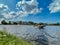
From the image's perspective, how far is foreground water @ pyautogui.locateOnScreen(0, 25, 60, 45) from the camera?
2.51m

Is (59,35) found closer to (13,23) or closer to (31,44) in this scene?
(31,44)

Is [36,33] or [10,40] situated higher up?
[36,33]

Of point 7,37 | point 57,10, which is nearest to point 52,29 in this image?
point 57,10

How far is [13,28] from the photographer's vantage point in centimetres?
256

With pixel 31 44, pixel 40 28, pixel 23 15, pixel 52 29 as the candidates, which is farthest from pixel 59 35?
pixel 23 15

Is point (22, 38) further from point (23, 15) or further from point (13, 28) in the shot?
point (23, 15)

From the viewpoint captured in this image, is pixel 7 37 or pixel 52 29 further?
pixel 7 37

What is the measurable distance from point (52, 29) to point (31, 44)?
43 cm

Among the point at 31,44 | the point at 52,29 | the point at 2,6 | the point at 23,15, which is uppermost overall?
the point at 2,6

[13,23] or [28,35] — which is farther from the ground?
[13,23]

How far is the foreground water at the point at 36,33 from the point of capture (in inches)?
98.7

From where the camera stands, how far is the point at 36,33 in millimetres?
2574

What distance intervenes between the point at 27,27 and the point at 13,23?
0.82 ft

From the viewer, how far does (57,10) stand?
2.53m
